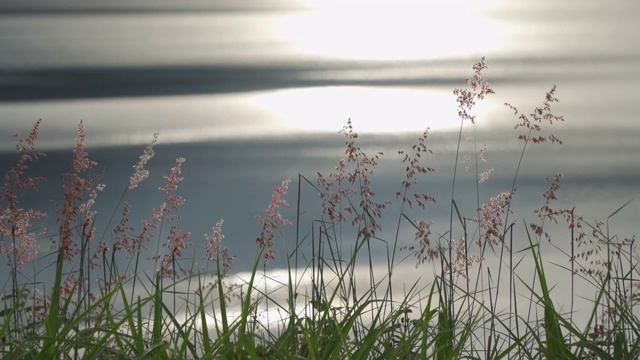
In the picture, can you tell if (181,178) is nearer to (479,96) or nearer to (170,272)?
(170,272)

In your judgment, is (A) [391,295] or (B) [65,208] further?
(B) [65,208]

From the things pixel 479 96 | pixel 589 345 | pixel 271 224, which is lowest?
pixel 589 345

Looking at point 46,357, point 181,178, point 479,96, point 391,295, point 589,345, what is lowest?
point 46,357

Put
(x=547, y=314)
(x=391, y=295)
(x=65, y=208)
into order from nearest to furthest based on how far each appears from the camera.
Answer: (x=547, y=314), (x=391, y=295), (x=65, y=208)

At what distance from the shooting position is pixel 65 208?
11.2 feet

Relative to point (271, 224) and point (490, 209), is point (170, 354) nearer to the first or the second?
point (271, 224)

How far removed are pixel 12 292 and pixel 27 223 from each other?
17.5 inches

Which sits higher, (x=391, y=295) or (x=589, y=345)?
(x=391, y=295)

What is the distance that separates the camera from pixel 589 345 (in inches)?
86.6

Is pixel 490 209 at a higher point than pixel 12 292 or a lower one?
higher

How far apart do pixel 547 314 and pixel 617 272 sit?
78cm

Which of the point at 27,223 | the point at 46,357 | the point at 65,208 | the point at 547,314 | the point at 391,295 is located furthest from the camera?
the point at 27,223

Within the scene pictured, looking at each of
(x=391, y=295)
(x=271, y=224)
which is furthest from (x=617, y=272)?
(x=271, y=224)

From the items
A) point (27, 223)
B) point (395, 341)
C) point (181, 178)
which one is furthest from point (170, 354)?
Result: point (27, 223)
